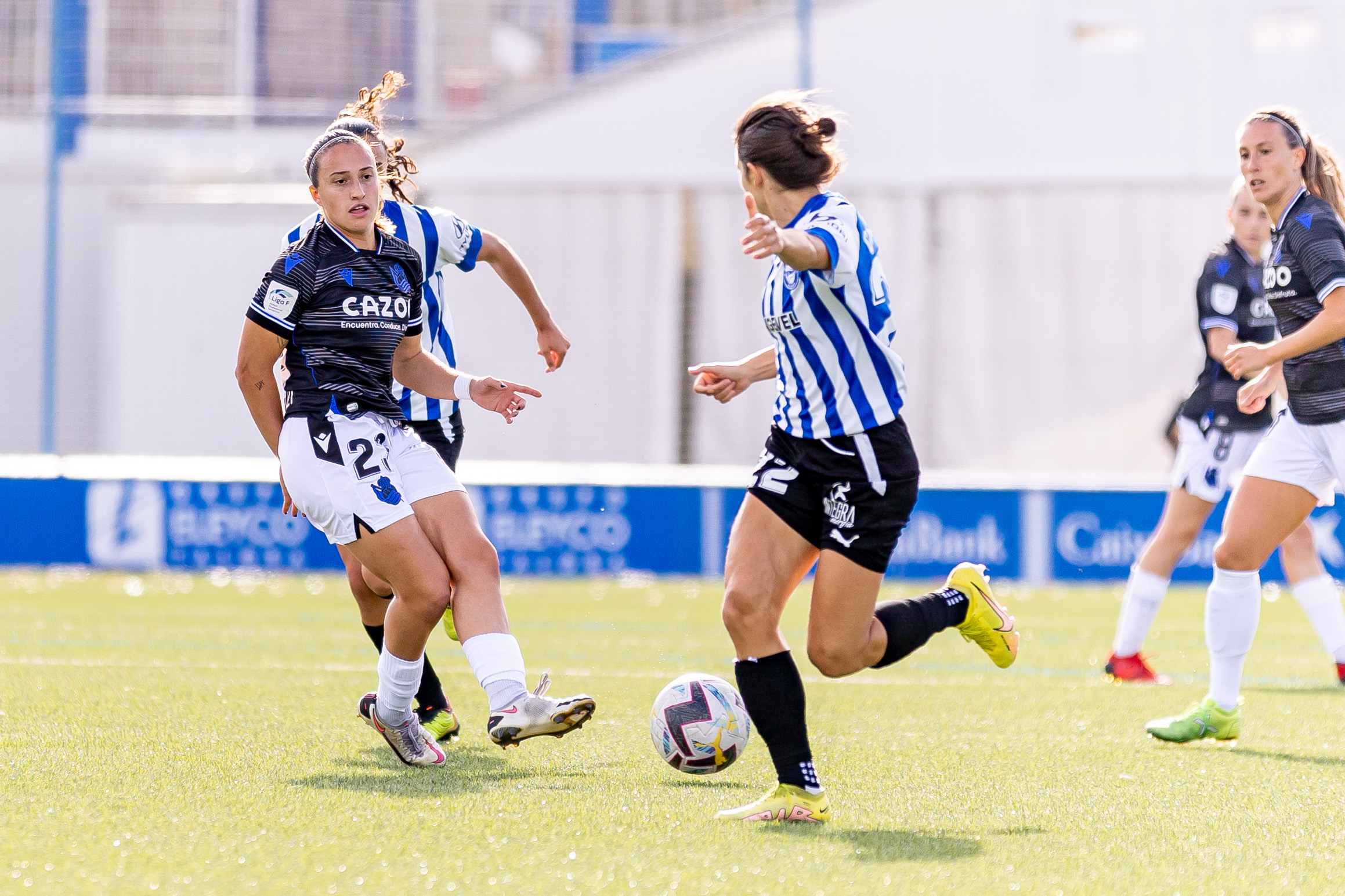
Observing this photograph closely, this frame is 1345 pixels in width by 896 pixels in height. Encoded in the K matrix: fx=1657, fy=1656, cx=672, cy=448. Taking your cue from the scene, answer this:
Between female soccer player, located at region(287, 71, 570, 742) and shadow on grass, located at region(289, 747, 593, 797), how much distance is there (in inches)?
20.1

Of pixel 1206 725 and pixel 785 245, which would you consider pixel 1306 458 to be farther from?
pixel 785 245

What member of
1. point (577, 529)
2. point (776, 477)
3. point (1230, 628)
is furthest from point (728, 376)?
point (577, 529)

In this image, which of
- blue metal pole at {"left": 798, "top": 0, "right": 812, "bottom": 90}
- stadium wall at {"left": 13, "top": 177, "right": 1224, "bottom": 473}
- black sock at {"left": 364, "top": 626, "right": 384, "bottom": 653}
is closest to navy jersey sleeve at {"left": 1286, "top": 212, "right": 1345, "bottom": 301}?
black sock at {"left": 364, "top": 626, "right": 384, "bottom": 653}

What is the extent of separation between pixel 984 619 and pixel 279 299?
90.7 inches

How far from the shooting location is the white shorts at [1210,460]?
695cm

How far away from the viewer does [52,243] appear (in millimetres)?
13438

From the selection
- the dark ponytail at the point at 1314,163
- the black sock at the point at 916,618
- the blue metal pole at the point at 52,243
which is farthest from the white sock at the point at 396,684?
the blue metal pole at the point at 52,243

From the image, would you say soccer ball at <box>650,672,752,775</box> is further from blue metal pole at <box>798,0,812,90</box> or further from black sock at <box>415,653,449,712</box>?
A: blue metal pole at <box>798,0,812,90</box>

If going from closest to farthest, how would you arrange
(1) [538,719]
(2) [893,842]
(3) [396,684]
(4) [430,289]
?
(2) [893,842] → (1) [538,719] → (3) [396,684] → (4) [430,289]

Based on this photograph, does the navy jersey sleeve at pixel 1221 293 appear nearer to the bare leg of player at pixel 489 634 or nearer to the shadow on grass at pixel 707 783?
the shadow on grass at pixel 707 783

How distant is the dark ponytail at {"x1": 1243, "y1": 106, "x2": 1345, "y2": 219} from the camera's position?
518 cm

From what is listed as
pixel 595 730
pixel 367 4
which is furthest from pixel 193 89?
pixel 595 730

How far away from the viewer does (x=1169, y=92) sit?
14.9 meters

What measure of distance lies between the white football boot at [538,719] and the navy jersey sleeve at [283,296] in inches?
48.5
